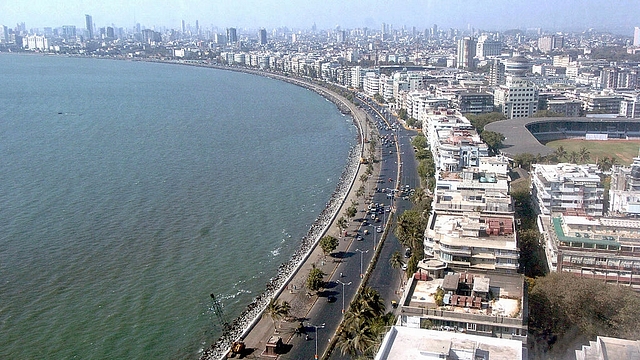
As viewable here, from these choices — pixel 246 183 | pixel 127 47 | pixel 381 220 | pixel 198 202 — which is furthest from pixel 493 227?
pixel 127 47

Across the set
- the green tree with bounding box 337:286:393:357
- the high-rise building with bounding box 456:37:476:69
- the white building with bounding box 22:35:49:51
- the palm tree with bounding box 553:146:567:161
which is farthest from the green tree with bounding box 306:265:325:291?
the white building with bounding box 22:35:49:51

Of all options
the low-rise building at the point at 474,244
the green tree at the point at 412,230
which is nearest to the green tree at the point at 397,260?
the green tree at the point at 412,230

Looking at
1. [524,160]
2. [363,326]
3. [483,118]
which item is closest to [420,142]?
[524,160]

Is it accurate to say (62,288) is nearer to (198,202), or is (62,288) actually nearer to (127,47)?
(198,202)

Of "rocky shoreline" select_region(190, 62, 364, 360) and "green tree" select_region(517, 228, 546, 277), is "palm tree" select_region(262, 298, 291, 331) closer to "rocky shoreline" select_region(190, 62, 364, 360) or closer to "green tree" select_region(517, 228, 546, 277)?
"rocky shoreline" select_region(190, 62, 364, 360)

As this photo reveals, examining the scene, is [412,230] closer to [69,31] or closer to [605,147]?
[605,147]
